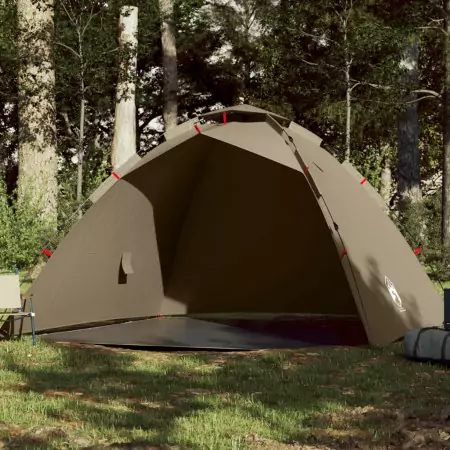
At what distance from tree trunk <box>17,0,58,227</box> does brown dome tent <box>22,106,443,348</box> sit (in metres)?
5.90

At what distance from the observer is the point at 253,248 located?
10000 millimetres

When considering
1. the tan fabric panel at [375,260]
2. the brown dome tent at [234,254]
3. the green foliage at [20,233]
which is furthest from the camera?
the green foliage at [20,233]

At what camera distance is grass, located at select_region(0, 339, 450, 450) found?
14.8ft

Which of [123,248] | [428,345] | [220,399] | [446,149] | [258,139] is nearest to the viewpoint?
[220,399]

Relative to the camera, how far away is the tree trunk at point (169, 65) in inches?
810

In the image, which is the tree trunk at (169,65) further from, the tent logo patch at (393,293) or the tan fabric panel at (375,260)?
the tent logo patch at (393,293)

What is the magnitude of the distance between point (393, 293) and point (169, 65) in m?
14.1

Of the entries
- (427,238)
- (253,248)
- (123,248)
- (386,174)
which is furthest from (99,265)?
(386,174)

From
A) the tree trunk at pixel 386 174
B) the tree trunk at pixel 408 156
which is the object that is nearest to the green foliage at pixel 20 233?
the tree trunk at pixel 408 156

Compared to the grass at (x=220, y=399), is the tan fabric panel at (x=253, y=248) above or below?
above

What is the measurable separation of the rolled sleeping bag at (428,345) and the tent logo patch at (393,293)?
0.91 m

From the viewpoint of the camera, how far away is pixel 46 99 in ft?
51.9

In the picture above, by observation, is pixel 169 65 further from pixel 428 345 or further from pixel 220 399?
pixel 220 399

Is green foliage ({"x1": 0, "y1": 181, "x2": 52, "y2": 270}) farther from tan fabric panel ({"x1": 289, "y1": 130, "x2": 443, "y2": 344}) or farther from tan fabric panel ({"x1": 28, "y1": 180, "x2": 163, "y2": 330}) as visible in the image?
tan fabric panel ({"x1": 289, "y1": 130, "x2": 443, "y2": 344})
